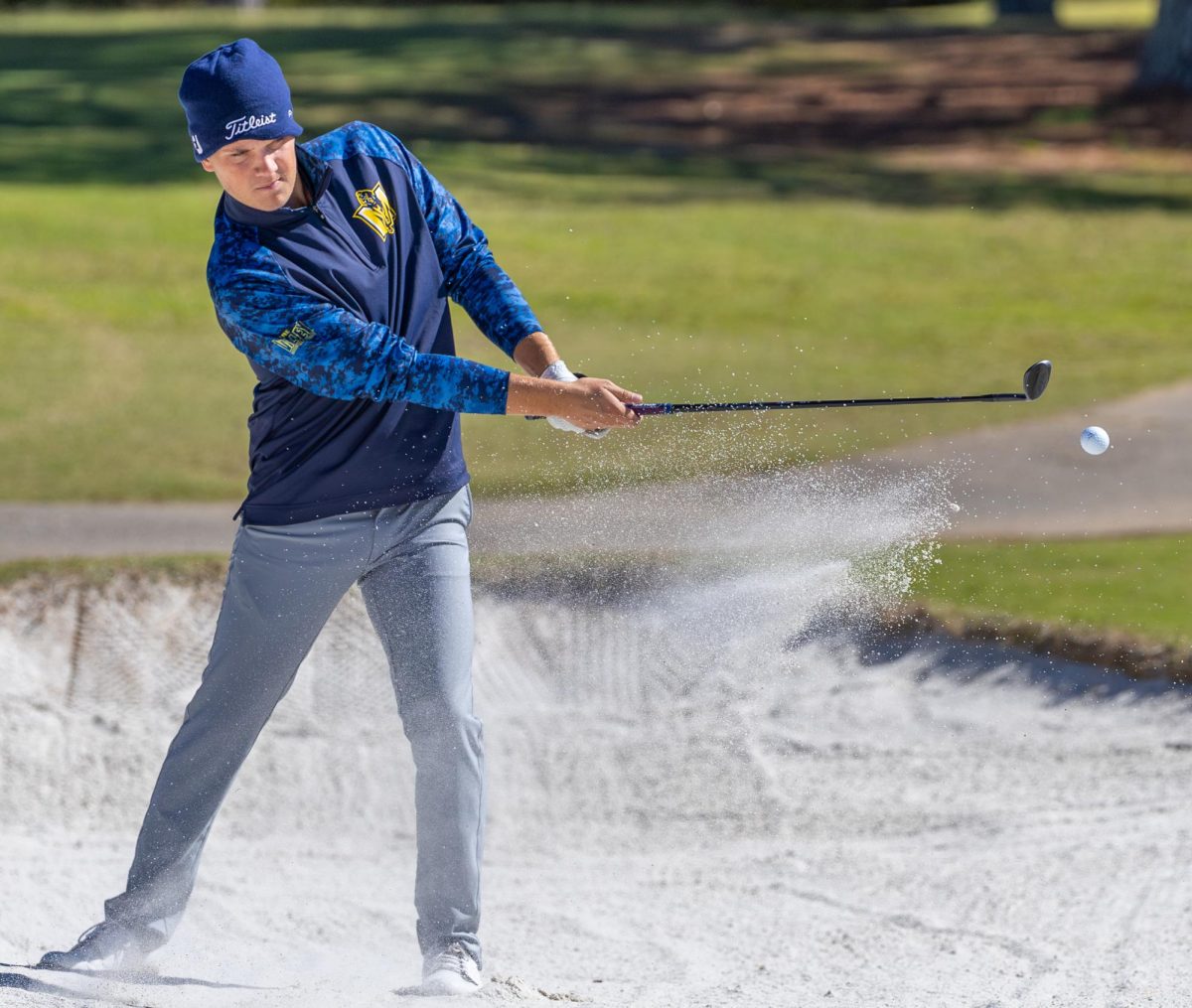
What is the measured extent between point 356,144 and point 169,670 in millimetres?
3086

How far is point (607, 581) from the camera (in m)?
7.08

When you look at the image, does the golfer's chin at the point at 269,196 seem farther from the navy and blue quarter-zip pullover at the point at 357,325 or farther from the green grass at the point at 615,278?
the green grass at the point at 615,278

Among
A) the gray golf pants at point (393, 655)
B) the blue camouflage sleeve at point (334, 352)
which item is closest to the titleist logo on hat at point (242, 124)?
the blue camouflage sleeve at point (334, 352)

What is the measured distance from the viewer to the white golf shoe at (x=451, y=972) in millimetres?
4242

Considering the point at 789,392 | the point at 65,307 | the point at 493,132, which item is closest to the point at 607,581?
the point at 789,392

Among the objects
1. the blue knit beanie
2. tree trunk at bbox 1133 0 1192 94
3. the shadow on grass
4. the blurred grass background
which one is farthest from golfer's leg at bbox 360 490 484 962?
tree trunk at bbox 1133 0 1192 94

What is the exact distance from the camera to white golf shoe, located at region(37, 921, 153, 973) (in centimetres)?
439

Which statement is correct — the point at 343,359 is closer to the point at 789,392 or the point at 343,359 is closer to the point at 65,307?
the point at 789,392

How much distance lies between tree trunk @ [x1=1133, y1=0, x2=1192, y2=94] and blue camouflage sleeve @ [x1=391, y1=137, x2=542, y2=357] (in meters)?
18.9

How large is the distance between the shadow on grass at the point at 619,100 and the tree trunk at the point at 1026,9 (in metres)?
3.31

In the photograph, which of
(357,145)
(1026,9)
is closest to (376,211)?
(357,145)

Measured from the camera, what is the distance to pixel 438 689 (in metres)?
4.14

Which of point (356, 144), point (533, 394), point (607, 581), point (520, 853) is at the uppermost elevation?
point (356, 144)

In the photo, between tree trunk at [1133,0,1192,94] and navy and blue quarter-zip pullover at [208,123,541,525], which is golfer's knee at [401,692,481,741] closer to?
navy and blue quarter-zip pullover at [208,123,541,525]
